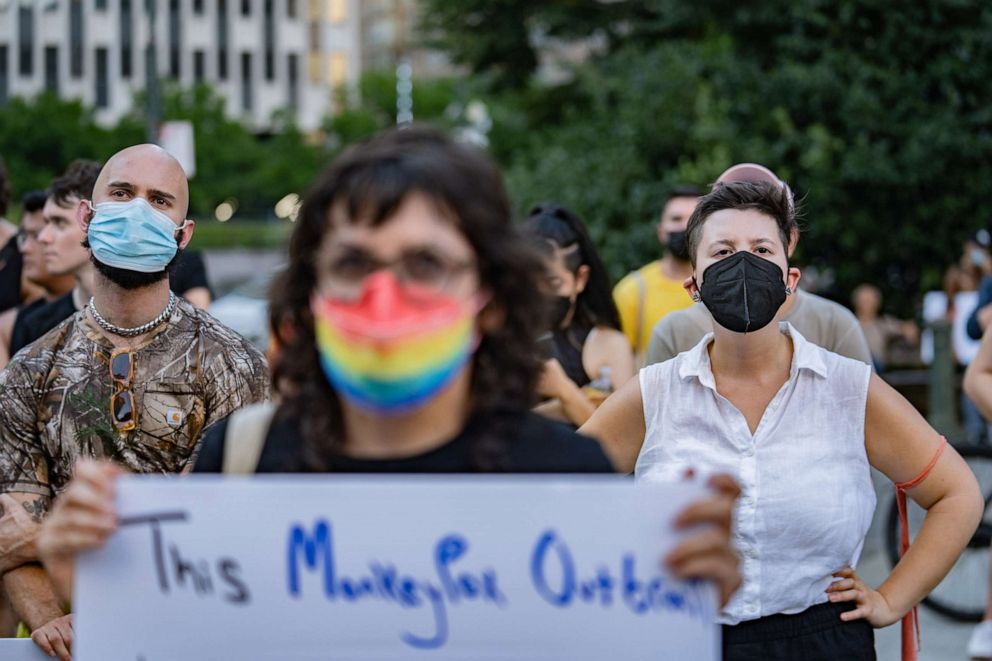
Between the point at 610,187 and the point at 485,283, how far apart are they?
38.8 ft

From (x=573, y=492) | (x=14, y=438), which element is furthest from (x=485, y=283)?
(x=14, y=438)

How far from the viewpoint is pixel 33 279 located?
246 inches

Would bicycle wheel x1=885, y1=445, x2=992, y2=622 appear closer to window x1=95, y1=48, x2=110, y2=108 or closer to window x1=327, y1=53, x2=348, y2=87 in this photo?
window x1=95, y1=48, x2=110, y2=108

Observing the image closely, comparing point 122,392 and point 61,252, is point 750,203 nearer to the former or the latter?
A: point 122,392

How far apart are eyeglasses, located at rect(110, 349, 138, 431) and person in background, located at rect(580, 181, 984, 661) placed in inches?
47.4

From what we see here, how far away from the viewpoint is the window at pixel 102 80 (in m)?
67.0

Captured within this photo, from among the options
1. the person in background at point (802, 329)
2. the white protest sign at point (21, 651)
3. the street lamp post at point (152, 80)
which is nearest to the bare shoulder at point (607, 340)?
the person in background at point (802, 329)

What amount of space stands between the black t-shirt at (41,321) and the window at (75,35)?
63553 millimetres

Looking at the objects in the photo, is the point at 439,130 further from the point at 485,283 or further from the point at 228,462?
the point at 228,462

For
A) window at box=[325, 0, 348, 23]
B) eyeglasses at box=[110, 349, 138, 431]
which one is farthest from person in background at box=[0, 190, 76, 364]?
window at box=[325, 0, 348, 23]

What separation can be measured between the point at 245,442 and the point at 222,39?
2821 inches

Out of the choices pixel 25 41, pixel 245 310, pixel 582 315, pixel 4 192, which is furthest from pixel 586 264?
pixel 25 41

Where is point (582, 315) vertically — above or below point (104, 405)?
below

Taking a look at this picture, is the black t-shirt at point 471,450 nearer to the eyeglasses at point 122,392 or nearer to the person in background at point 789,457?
the person in background at point 789,457
